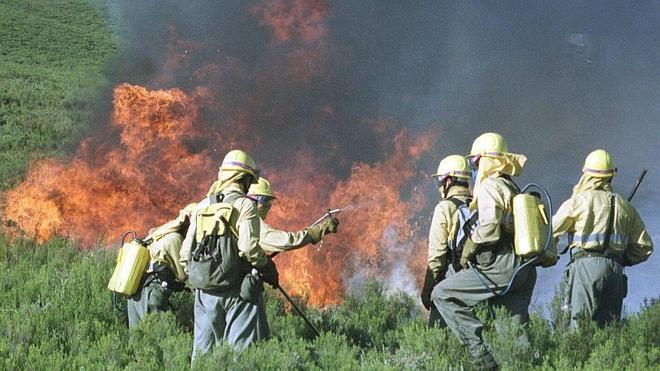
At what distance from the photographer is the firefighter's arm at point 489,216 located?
Result: 19.4 feet

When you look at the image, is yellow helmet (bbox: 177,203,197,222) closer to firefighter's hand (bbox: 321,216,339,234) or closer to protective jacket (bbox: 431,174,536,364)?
firefighter's hand (bbox: 321,216,339,234)

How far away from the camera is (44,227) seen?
516 inches

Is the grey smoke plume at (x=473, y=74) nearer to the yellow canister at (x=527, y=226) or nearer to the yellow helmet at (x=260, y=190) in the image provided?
the yellow helmet at (x=260, y=190)

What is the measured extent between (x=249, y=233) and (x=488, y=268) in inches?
74.5

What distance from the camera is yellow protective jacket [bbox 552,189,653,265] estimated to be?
22.9 feet

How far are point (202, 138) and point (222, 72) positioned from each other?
256 cm

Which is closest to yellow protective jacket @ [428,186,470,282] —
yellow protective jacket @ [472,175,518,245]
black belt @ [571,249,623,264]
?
yellow protective jacket @ [472,175,518,245]

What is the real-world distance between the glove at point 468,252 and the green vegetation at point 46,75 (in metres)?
12.5

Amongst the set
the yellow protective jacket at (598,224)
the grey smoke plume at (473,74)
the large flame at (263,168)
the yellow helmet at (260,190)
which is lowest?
the yellow protective jacket at (598,224)

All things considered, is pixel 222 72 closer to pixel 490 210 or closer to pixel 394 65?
pixel 394 65

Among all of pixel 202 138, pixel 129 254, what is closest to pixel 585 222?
pixel 129 254

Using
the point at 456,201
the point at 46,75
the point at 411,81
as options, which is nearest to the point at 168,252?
the point at 456,201

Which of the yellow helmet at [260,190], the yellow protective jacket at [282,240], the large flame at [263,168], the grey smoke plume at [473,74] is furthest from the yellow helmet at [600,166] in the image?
the grey smoke plume at [473,74]

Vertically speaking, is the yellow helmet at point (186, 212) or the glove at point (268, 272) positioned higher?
the yellow helmet at point (186, 212)
